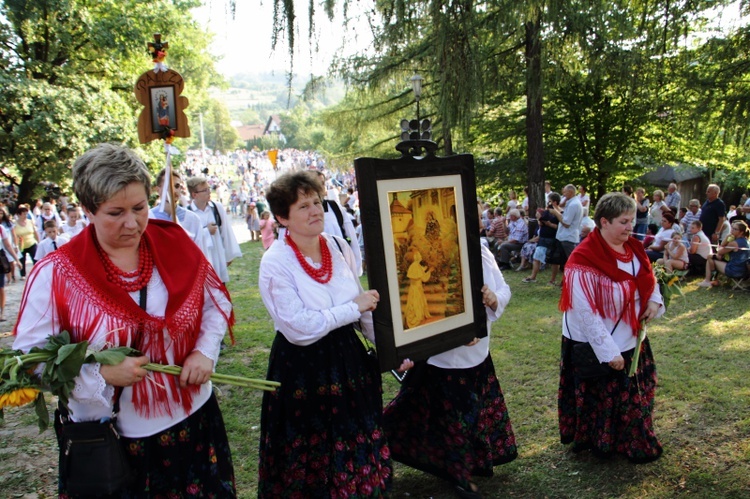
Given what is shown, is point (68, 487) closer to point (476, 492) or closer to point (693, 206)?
point (476, 492)

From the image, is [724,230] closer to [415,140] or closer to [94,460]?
[415,140]

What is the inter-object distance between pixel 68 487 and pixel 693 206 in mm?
12048

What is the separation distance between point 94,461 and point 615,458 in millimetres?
3390

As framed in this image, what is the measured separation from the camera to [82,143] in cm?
1880

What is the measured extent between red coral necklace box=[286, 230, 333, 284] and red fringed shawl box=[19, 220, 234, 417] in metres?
0.59

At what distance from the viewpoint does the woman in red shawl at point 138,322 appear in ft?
6.58

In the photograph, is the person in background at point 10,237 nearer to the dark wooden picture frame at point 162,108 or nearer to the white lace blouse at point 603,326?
the dark wooden picture frame at point 162,108

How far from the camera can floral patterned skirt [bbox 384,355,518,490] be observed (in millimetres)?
3443

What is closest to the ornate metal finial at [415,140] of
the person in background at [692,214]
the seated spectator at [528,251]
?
the seated spectator at [528,251]

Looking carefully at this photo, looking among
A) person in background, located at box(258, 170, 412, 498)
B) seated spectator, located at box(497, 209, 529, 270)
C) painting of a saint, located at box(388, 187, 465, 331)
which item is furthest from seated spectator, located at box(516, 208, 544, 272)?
person in background, located at box(258, 170, 412, 498)

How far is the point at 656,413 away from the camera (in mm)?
4629

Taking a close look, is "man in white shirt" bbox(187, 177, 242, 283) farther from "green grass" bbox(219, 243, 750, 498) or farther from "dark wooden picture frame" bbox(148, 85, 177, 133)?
"dark wooden picture frame" bbox(148, 85, 177, 133)

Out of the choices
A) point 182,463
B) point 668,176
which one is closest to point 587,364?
point 182,463

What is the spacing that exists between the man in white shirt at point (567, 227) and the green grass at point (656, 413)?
6.81 ft
